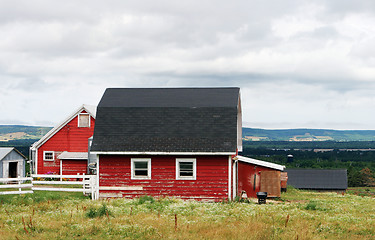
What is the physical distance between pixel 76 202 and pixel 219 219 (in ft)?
30.6

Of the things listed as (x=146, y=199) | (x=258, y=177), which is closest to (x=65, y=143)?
(x=258, y=177)

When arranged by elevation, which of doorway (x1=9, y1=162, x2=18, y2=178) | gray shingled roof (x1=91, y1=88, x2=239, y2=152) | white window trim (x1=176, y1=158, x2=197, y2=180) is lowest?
doorway (x1=9, y1=162, x2=18, y2=178)

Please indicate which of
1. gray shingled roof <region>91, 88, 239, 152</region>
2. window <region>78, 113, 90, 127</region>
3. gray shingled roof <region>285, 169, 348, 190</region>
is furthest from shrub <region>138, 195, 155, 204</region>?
gray shingled roof <region>285, 169, 348, 190</region>

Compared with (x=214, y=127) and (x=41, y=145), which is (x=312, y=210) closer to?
(x=214, y=127)

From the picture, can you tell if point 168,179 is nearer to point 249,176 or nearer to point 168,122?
point 168,122

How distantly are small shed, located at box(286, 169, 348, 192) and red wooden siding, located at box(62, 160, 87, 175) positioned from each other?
4146 cm

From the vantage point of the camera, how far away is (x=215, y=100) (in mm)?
32031

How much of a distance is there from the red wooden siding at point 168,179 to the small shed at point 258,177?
5.30m

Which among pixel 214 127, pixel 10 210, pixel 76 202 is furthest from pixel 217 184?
pixel 10 210

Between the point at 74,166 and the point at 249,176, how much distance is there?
19.1 m

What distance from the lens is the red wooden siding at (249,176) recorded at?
34438 mm

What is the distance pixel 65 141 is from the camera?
48500mm

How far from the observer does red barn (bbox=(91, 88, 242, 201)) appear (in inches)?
1139

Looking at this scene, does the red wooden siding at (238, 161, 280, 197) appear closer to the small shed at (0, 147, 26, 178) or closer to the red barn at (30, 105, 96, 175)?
the red barn at (30, 105, 96, 175)
